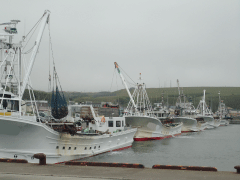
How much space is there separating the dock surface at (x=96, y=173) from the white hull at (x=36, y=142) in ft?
25.2

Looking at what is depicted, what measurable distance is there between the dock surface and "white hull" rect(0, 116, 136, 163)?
7.68 m

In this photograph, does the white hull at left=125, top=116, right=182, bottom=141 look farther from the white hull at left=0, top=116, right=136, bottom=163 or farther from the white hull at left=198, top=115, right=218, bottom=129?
the white hull at left=198, top=115, right=218, bottom=129

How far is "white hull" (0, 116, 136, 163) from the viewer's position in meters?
22.2

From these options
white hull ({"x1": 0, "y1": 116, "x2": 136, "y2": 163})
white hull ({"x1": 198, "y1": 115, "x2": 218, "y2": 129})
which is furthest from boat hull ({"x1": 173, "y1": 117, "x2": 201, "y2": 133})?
white hull ({"x1": 0, "y1": 116, "x2": 136, "y2": 163})

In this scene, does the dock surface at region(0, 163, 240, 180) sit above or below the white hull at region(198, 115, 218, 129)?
above

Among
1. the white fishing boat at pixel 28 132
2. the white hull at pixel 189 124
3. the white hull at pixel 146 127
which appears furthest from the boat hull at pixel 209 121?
the white fishing boat at pixel 28 132

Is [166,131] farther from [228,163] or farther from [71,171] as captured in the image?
[71,171]

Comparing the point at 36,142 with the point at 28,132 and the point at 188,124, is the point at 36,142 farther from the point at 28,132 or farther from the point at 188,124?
the point at 188,124

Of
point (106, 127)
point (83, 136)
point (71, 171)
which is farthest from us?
point (106, 127)

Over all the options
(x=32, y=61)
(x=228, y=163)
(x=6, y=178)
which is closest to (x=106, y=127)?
(x=32, y=61)

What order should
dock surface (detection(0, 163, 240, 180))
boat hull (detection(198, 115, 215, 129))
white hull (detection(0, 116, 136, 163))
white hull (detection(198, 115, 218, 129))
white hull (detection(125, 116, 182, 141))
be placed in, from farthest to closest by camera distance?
white hull (detection(198, 115, 218, 129)) → boat hull (detection(198, 115, 215, 129)) → white hull (detection(125, 116, 182, 141)) → white hull (detection(0, 116, 136, 163)) → dock surface (detection(0, 163, 240, 180))

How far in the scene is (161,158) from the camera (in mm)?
32125

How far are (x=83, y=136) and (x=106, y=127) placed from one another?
968 cm

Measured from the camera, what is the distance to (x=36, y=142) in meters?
23.5
